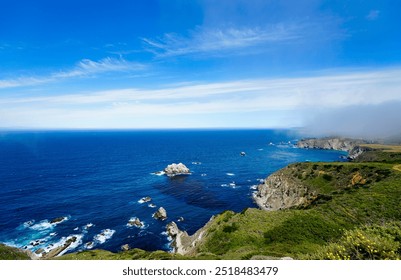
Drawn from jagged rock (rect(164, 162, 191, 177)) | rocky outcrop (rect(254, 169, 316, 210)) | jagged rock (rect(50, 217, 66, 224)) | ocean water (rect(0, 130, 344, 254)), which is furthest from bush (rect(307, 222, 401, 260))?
jagged rock (rect(164, 162, 191, 177))

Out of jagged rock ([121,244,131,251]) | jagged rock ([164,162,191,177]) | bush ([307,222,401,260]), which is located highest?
bush ([307,222,401,260])

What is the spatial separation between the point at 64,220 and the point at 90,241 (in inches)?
608

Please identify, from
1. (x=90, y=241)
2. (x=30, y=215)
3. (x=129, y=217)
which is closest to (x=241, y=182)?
(x=129, y=217)

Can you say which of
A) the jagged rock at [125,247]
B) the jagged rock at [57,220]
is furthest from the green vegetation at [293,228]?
the jagged rock at [57,220]

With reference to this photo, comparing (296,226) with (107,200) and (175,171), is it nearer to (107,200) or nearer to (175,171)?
(107,200)

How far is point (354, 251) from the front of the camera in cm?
1002

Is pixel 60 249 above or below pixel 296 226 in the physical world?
below

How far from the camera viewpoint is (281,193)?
70812 mm

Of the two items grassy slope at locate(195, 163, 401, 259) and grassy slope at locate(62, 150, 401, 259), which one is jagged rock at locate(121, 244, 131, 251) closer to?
grassy slope at locate(62, 150, 401, 259)

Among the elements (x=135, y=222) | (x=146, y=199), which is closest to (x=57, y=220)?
(x=135, y=222)

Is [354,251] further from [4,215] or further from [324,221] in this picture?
[4,215]

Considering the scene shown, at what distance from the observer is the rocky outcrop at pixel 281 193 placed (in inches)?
2479

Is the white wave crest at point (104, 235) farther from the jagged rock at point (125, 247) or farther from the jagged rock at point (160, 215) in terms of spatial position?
the jagged rock at point (160, 215)

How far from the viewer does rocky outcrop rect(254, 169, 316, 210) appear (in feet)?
207
